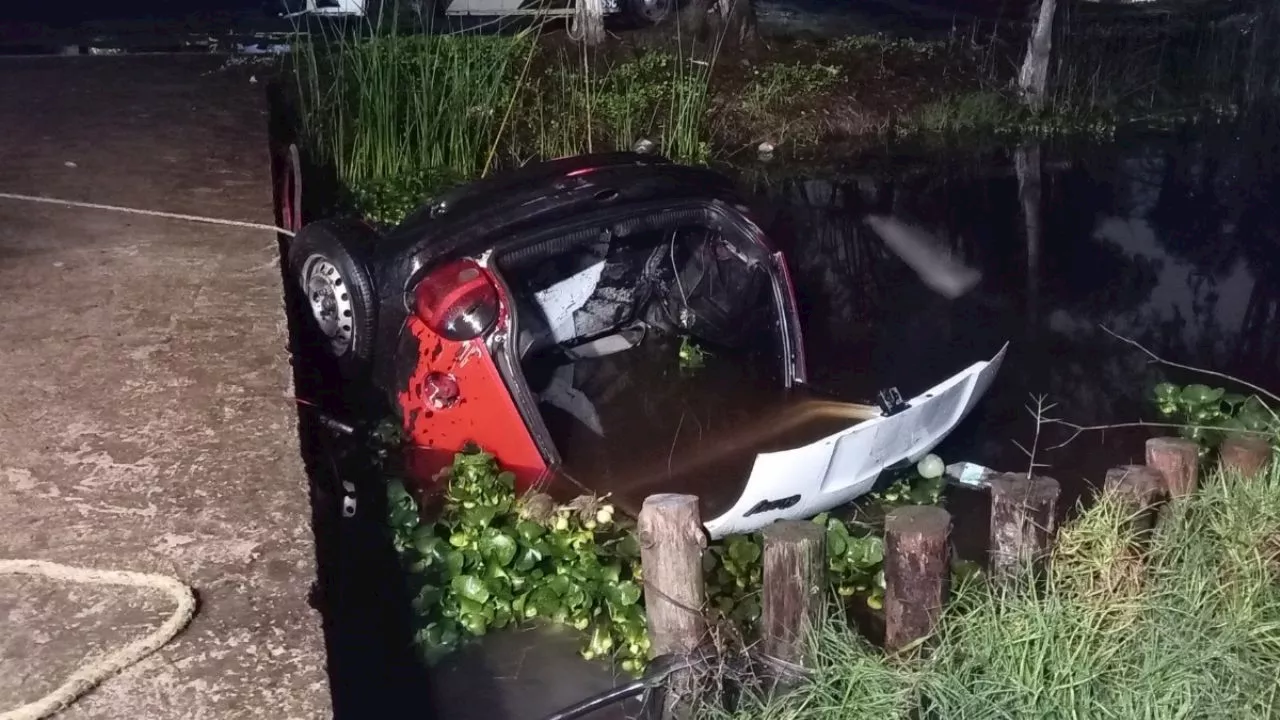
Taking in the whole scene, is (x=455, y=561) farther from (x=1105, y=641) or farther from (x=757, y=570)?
(x=1105, y=641)

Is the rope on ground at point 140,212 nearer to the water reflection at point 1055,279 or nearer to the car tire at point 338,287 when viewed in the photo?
the car tire at point 338,287

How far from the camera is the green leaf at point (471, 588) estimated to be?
3713 mm

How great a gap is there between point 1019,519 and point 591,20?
801 cm

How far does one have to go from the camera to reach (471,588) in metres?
3.72

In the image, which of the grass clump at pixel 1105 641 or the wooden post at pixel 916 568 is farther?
the wooden post at pixel 916 568

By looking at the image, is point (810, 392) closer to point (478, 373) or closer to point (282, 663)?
point (478, 373)

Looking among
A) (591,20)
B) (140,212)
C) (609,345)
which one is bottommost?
(609,345)

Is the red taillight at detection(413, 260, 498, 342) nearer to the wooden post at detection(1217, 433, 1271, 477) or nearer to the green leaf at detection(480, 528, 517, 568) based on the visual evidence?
the green leaf at detection(480, 528, 517, 568)

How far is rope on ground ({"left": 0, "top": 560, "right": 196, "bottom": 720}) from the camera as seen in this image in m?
2.20

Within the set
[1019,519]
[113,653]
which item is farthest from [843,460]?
[113,653]

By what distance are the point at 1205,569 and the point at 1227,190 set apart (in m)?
6.97

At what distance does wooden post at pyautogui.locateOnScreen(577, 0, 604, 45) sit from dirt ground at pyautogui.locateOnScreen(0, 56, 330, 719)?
5.12m

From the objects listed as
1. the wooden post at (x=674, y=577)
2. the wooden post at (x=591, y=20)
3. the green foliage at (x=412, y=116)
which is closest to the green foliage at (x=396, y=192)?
the green foliage at (x=412, y=116)

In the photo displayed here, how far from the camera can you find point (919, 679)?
9.52ft
